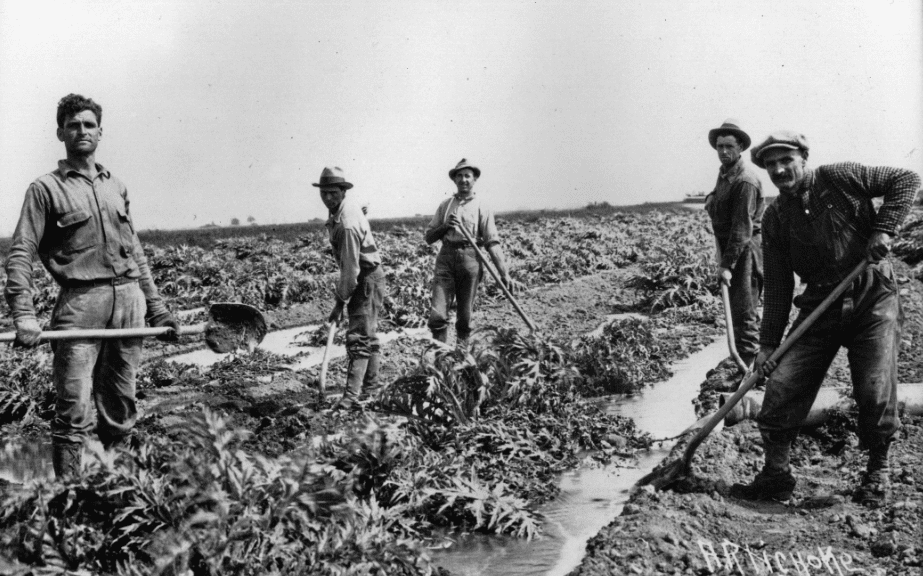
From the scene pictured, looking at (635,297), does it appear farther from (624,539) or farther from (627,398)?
(624,539)

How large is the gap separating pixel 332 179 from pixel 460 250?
147 cm

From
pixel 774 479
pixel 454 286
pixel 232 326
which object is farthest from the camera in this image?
pixel 454 286

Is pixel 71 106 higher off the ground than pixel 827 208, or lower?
higher

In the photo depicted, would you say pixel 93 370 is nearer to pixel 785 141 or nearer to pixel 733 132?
pixel 785 141

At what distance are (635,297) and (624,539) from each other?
30.1 ft

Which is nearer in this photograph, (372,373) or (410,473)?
(410,473)

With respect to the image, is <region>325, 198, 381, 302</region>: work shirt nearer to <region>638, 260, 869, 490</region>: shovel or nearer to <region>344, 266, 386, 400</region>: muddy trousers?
<region>344, 266, 386, 400</region>: muddy trousers

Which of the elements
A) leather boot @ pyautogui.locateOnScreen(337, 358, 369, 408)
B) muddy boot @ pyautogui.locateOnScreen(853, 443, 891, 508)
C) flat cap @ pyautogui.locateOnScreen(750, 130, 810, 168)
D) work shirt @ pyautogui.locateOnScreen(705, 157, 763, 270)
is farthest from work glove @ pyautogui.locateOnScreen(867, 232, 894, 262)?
leather boot @ pyautogui.locateOnScreen(337, 358, 369, 408)

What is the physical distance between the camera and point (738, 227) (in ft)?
19.5

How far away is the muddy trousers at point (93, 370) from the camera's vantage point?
3.76 meters

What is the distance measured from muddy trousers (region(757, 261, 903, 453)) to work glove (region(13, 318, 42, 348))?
374 cm

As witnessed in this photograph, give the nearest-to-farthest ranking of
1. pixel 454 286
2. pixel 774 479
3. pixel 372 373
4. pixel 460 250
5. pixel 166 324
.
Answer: pixel 774 479, pixel 166 324, pixel 372 373, pixel 460 250, pixel 454 286

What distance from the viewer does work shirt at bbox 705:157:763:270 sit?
590 cm

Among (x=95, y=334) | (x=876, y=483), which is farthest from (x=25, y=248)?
(x=876, y=483)
